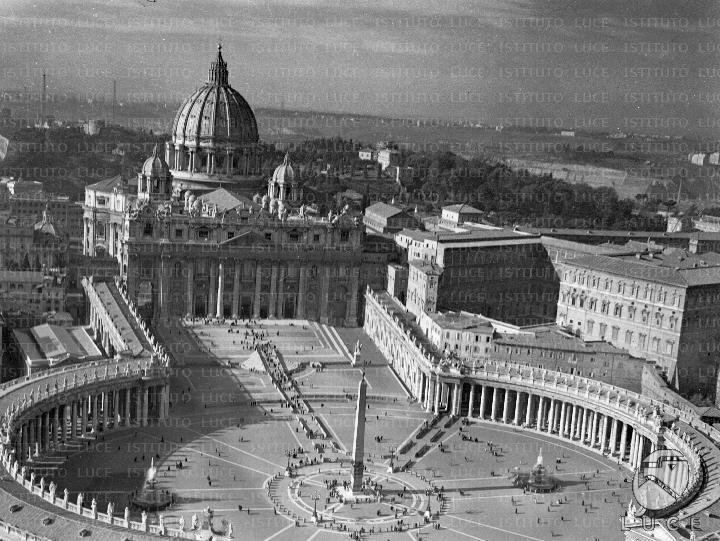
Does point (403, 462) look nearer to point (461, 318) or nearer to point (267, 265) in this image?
point (461, 318)

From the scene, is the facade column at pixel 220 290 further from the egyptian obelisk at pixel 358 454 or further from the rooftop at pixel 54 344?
the egyptian obelisk at pixel 358 454

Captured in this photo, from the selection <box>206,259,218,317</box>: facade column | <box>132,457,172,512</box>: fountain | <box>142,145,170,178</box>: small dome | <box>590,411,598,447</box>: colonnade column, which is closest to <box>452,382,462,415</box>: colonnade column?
<box>590,411,598,447</box>: colonnade column

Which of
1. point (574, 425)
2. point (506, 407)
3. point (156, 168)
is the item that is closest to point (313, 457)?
point (506, 407)

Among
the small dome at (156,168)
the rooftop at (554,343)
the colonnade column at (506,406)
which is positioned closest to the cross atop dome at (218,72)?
the small dome at (156,168)

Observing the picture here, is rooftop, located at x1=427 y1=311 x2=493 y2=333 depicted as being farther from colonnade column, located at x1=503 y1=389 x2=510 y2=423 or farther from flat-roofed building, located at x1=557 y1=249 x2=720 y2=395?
flat-roofed building, located at x1=557 y1=249 x2=720 y2=395

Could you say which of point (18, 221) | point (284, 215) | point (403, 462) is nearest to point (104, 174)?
point (18, 221)

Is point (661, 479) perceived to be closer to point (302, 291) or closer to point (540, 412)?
point (540, 412)
